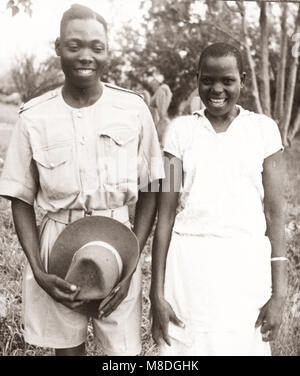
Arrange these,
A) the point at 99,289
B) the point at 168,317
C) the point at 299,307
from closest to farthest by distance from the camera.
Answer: the point at 99,289
the point at 168,317
the point at 299,307

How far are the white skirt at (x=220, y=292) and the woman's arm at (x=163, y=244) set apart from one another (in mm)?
58

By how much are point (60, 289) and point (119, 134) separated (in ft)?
2.15

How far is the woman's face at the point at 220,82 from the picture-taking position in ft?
6.72

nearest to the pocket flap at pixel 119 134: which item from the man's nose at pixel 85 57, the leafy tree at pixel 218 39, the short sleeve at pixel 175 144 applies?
the short sleeve at pixel 175 144

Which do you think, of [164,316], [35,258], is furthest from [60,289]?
[164,316]

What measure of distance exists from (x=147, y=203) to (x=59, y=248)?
0.41 metres

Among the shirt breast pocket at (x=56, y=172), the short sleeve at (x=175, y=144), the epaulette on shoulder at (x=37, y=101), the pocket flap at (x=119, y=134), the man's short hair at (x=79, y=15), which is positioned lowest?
the shirt breast pocket at (x=56, y=172)

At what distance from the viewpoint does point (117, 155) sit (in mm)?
2125

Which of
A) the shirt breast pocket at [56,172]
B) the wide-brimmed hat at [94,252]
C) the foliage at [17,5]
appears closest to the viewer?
the wide-brimmed hat at [94,252]

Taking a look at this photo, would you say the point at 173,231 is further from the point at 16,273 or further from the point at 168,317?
the point at 16,273

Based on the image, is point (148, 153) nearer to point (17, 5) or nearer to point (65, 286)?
point (65, 286)

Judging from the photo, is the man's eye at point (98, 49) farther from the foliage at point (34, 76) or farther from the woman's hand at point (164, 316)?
the woman's hand at point (164, 316)

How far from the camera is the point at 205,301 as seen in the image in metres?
2.05

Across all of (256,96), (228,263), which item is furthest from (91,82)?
(256,96)
